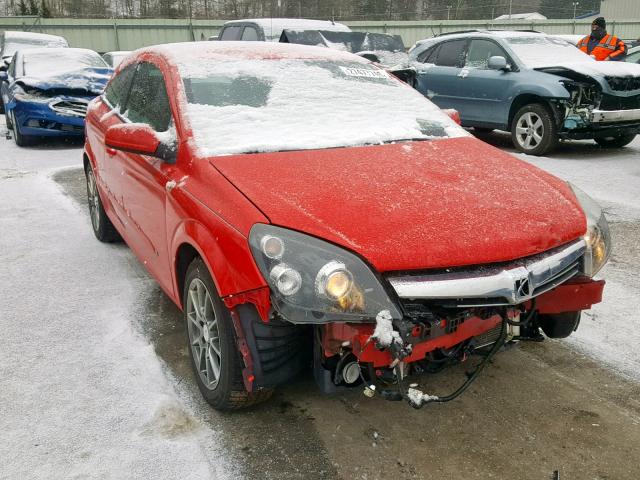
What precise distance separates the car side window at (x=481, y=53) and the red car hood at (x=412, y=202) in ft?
21.1

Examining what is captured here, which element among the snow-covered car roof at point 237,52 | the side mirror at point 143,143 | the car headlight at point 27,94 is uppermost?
the snow-covered car roof at point 237,52

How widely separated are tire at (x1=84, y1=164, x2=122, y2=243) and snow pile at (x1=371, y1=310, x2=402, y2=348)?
3334 mm

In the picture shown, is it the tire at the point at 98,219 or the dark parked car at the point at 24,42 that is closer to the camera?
the tire at the point at 98,219

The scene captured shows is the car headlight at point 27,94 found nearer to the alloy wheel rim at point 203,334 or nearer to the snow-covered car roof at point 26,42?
the snow-covered car roof at point 26,42

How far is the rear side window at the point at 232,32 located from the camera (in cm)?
1294

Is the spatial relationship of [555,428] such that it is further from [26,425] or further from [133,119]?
[133,119]

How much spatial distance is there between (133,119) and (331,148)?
1432 mm

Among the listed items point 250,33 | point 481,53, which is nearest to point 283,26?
point 250,33

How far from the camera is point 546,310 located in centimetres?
258

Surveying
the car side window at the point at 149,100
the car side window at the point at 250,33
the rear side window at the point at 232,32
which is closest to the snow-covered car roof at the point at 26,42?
the rear side window at the point at 232,32

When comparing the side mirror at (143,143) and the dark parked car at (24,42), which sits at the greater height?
the dark parked car at (24,42)

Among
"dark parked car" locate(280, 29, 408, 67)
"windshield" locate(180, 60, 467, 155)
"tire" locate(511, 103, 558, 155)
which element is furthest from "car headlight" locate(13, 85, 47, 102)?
"tire" locate(511, 103, 558, 155)

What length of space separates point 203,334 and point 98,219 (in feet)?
8.71

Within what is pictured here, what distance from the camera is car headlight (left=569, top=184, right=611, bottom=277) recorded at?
260 cm
